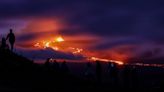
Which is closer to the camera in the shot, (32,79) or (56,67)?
(32,79)

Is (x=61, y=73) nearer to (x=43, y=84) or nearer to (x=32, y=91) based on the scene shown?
(x=43, y=84)

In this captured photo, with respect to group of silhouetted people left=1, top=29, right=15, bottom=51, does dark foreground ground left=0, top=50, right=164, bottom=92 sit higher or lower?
lower

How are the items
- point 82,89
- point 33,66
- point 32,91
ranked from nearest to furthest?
point 32,91 → point 82,89 → point 33,66

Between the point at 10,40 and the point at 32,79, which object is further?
the point at 10,40

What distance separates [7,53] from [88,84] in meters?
7.01

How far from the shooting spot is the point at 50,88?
1479 inches

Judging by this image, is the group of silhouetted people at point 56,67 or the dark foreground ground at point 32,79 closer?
the dark foreground ground at point 32,79

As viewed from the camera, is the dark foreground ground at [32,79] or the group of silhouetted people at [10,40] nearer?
the dark foreground ground at [32,79]

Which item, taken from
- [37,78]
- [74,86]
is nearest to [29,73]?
[37,78]

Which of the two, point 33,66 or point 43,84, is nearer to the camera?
point 43,84

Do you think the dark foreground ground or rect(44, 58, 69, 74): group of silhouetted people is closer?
the dark foreground ground

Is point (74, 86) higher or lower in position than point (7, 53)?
lower

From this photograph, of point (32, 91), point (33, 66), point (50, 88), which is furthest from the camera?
point (33, 66)

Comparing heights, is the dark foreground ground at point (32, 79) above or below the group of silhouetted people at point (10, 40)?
below
